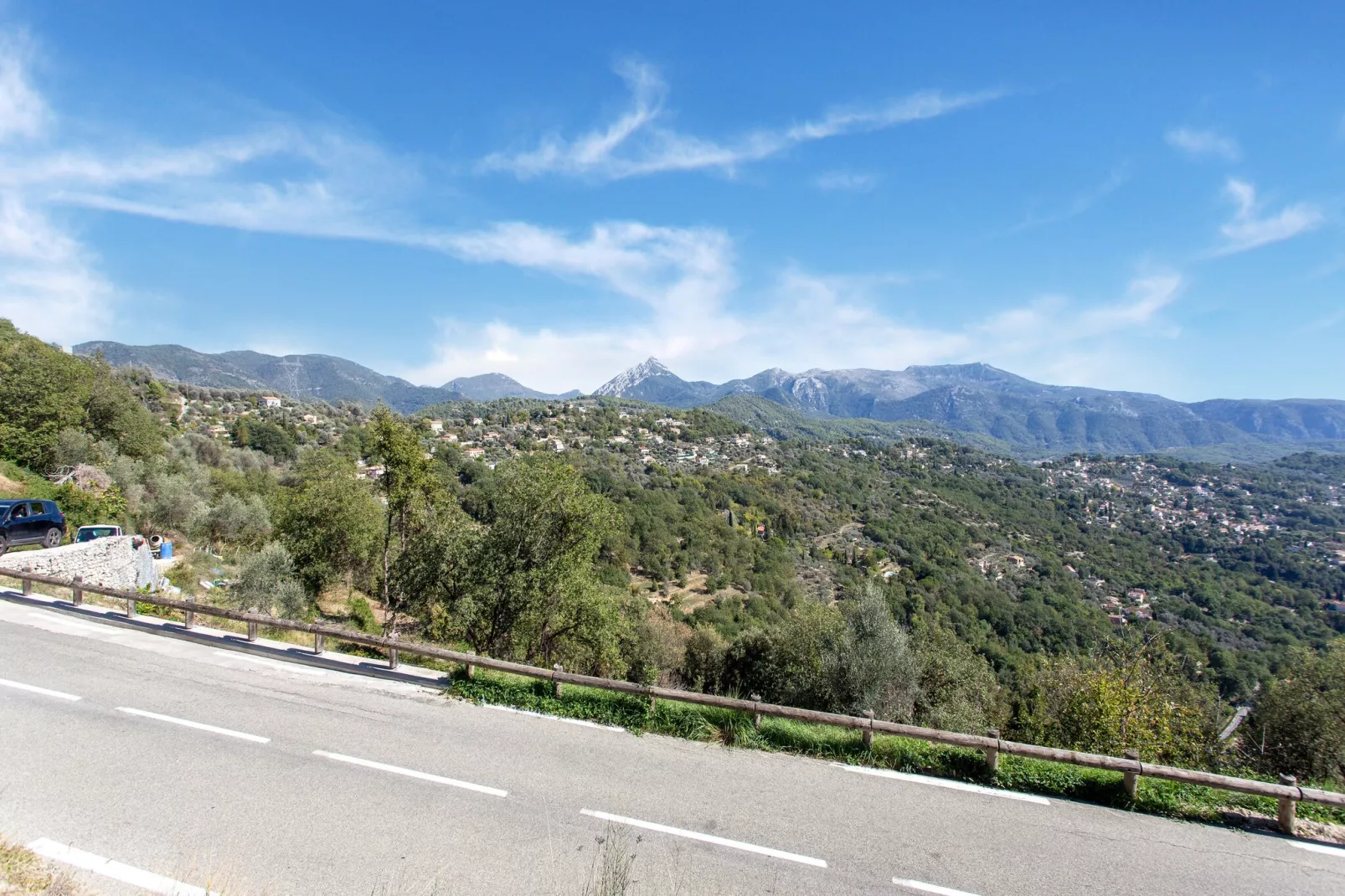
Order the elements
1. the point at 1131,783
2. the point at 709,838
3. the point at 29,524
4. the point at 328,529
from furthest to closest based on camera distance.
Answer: the point at 328,529 → the point at 29,524 → the point at 1131,783 → the point at 709,838

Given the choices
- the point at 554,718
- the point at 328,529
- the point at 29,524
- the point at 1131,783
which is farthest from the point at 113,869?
the point at 328,529

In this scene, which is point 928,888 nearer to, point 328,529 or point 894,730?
point 894,730

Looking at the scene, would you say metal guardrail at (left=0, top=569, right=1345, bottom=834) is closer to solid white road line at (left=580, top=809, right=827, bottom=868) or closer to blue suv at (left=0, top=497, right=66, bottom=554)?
solid white road line at (left=580, top=809, right=827, bottom=868)

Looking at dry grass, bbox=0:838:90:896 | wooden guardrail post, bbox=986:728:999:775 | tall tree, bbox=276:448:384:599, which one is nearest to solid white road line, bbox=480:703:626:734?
dry grass, bbox=0:838:90:896

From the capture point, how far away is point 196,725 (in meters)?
8.94

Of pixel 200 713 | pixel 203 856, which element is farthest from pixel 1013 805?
pixel 200 713

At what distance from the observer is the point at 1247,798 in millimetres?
7723

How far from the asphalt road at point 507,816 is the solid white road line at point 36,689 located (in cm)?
5

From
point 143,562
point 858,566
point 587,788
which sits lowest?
point 858,566

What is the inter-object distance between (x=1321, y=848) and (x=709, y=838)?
737cm

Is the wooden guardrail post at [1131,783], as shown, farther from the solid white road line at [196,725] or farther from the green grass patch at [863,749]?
the solid white road line at [196,725]

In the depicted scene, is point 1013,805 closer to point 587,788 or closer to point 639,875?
point 639,875

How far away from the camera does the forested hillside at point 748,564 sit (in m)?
18.1

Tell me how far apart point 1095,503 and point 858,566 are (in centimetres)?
10451
